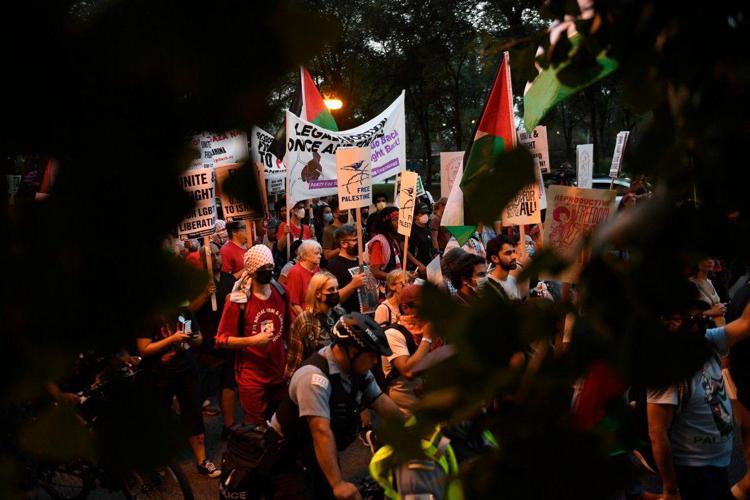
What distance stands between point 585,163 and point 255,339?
6.20m

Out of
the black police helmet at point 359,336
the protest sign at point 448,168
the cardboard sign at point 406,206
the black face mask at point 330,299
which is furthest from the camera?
the protest sign at point 448,168

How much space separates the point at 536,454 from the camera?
1154 millimetres

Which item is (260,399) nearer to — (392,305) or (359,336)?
(392,305)

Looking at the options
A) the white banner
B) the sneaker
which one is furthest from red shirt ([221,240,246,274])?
the white banner

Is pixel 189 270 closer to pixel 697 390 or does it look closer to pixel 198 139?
pixel 198 139

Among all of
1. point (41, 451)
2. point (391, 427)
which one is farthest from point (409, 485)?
point (41, 451)

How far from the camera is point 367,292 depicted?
28.0ft

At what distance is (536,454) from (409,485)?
2.34m

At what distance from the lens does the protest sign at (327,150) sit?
10.5 m

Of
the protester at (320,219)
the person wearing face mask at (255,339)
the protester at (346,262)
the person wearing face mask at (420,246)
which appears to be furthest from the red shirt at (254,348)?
the protester at (320,219)

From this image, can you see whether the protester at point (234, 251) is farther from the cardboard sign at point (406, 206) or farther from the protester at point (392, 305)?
the protester at point (392, 305)

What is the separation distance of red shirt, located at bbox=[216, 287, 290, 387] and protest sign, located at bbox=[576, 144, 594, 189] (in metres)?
5.82

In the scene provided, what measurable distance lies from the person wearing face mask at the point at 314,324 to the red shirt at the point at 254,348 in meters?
0.51

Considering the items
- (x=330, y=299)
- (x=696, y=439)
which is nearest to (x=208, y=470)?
(x=330, y=299)
